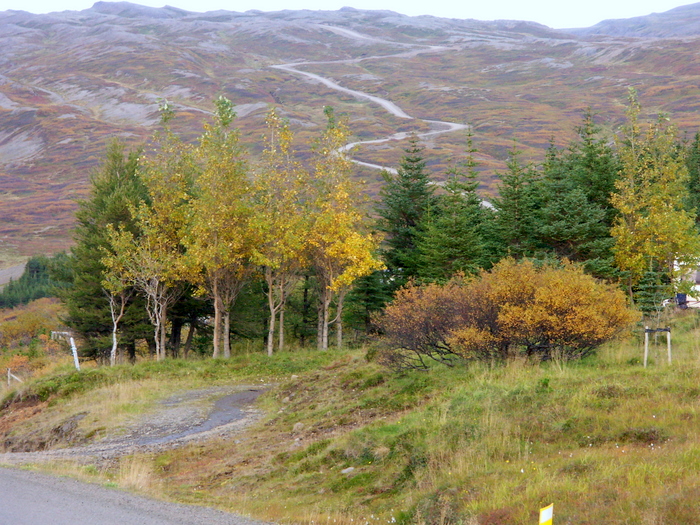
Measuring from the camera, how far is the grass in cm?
748

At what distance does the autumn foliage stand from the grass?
646 mm

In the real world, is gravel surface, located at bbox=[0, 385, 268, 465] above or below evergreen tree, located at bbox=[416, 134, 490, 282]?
below

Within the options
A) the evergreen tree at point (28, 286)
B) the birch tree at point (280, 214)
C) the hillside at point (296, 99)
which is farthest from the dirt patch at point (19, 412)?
the hillside at point (296, 99)

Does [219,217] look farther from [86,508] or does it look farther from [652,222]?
[86,508]

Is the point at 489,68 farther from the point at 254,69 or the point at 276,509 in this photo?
the point at 276,509

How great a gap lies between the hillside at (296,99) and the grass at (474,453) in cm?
6503

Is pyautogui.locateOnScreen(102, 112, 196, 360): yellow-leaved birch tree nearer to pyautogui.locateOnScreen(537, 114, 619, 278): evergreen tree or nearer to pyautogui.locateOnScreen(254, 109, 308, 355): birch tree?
pyautogui.locateOnScreen(254, 109, 308, 355): birch tree

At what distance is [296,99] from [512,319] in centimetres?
14120

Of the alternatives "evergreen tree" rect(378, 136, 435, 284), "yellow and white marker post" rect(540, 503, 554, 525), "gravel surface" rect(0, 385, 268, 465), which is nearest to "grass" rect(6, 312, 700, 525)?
"gravel surface" rect(0, 385, 268, 465)

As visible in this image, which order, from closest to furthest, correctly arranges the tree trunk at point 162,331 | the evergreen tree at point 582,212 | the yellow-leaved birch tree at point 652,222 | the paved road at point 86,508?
1. the paved road at point 86,508
2. the yellow-leaved birch tree at point 652,222
3. the evergreen tree at point 582,212
4. the tree trunk at point 162,331

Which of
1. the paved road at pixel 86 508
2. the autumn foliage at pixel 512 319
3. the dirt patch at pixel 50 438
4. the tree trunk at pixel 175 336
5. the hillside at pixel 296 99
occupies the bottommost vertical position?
the tree trunk at pixel 175 336

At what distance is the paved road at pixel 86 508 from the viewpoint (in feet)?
26.5

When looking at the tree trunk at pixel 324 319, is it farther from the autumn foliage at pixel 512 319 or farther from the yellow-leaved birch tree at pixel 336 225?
the autumn foliage at pixel 512 319

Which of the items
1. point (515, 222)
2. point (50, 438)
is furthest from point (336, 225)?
point (50, 438)
